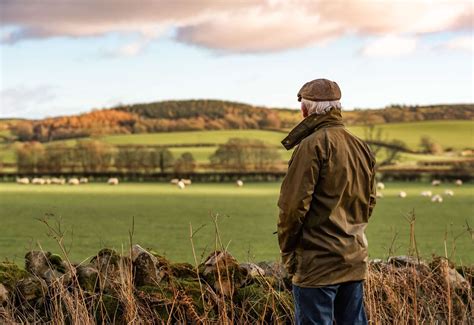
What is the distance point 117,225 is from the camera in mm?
21438

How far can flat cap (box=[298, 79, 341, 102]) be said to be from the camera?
195 inches

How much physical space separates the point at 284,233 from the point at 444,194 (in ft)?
110

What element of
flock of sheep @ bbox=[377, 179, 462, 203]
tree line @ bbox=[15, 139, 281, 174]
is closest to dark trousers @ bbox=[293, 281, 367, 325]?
flock of sheep @ bbox=[377, 179, 462, 203]

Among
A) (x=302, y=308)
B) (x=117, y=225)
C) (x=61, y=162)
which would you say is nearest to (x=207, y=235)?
(x=117, y=225)

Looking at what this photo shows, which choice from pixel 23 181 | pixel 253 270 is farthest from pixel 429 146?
pixel 253 270

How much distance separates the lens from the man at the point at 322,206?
475 centimetres

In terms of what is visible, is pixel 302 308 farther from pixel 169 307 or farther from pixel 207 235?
pixel 207 235

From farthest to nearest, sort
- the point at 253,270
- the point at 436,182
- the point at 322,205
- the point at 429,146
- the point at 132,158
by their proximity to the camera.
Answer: the point at 429,146, the point at 132,158, the point at 436,182, the point at 253,270, the point at 322,205

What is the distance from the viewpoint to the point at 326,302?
500 centimetres

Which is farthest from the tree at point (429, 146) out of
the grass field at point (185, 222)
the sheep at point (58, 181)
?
the sheep at point (58, 181)

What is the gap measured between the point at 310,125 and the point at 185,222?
16912mm

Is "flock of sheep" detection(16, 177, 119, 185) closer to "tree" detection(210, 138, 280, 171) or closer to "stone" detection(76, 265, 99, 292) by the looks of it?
"tree" detection(210, 138, 280, 171)

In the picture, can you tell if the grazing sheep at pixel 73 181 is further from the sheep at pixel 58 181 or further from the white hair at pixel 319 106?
the white hair at pixel 319 106

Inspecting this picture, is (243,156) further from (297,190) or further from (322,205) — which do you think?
(297,190)
